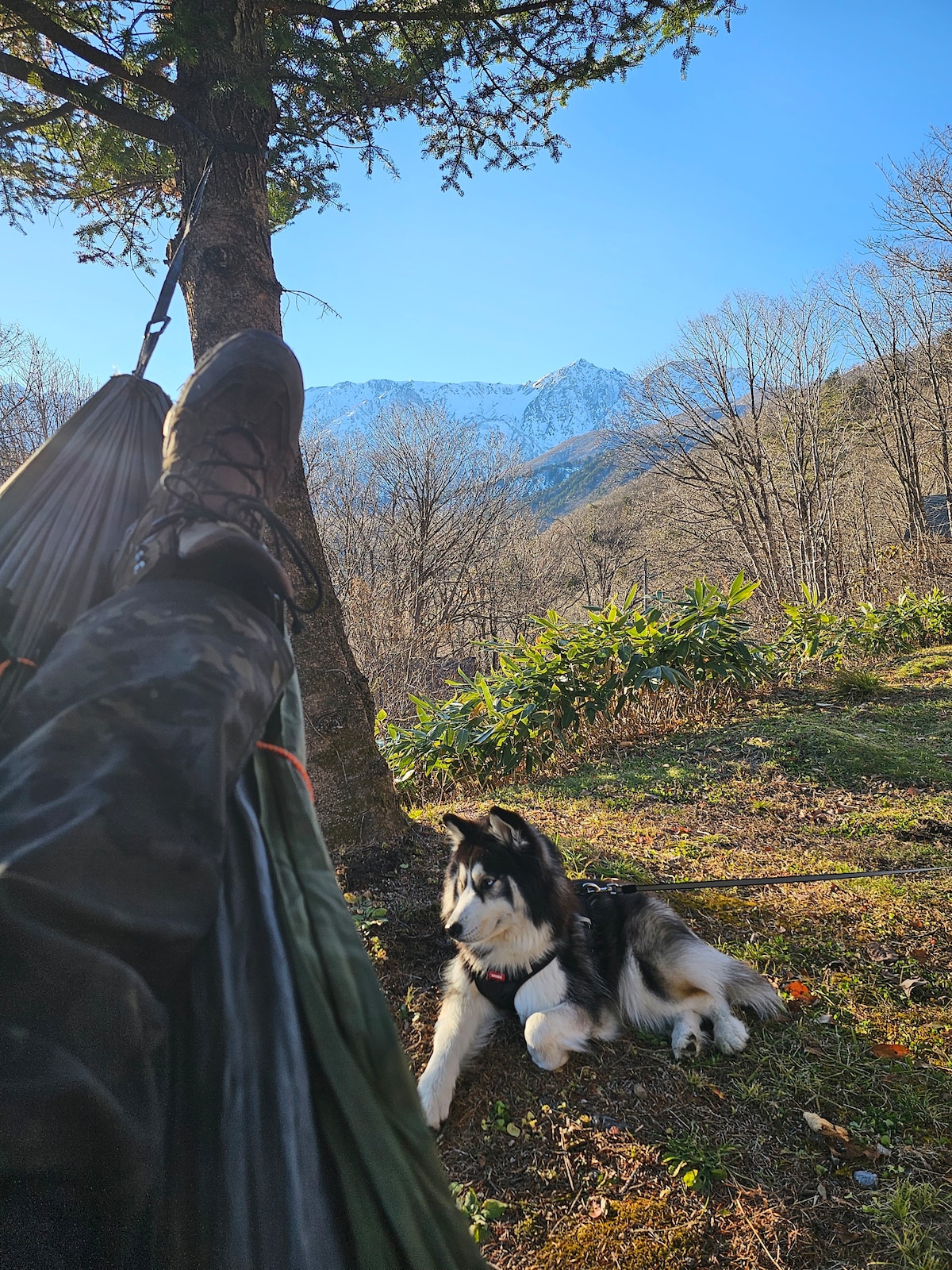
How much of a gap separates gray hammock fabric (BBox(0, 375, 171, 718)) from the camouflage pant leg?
219mm

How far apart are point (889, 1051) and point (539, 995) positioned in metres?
1.14

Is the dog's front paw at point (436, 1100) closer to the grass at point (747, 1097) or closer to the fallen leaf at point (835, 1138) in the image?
the grass at point (747, 1097)

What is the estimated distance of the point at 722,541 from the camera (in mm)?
17000

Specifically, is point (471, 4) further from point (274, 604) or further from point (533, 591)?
point (533, 591)

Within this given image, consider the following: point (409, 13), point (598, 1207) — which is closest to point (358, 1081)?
point (598, 1207)

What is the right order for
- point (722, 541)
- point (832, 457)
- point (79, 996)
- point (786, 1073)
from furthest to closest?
point (722, 541) < point (832, 457) < point (786, 1073) < point (79, 996)

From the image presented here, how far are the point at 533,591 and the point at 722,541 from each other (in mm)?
9640

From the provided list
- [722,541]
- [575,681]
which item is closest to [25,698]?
[575,681]

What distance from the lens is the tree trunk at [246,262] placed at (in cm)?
265

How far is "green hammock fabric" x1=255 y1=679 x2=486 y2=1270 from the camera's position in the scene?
0.70m

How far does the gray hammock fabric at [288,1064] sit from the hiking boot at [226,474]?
0.60 ft

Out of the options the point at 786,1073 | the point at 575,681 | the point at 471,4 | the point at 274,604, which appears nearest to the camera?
the point at 274,604

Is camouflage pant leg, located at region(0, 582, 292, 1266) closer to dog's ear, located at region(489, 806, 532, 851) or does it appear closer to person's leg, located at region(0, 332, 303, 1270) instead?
person's leg, located at region(0, 332, 303, 1270)

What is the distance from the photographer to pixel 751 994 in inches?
88.8
